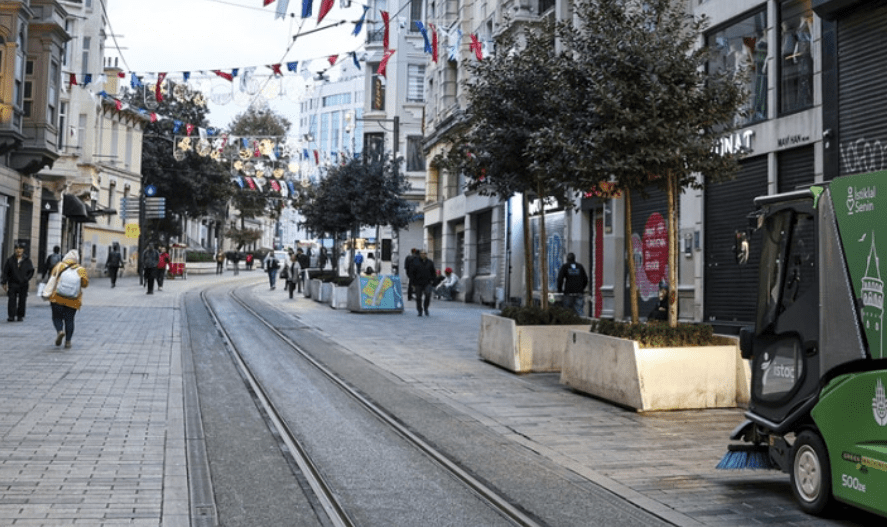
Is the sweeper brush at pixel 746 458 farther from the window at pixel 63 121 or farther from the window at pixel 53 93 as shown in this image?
the window at pixel 63 121

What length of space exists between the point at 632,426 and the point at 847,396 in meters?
3.86

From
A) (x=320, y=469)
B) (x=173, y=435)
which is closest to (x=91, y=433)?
(x=173, y=435)

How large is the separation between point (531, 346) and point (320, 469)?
281 inches

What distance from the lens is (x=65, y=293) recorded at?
15.3 m

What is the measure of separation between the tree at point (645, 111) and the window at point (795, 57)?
5567 mm

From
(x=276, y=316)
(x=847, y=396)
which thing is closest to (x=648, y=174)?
(x=847, y=396)

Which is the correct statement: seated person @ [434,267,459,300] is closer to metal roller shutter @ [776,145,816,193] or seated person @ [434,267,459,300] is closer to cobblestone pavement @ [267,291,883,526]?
cobblestone pavement @ [267,291,883,526]

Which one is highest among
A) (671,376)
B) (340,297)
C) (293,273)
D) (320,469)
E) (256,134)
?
(256,134)

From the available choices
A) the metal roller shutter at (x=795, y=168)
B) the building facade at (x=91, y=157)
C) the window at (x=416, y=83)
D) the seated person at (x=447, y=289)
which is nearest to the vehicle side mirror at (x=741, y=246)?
the metal roller shutter at (x=795, y=168)

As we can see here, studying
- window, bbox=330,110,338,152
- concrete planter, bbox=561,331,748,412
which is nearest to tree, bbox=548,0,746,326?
concrete planter, bbox=561,331,748,412

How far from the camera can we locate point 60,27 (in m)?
32.4

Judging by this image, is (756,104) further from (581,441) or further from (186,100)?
(186,100)

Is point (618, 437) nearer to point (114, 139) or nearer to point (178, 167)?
point (114, 139)

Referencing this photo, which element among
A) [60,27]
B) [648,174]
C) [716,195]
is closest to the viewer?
[648,174]
